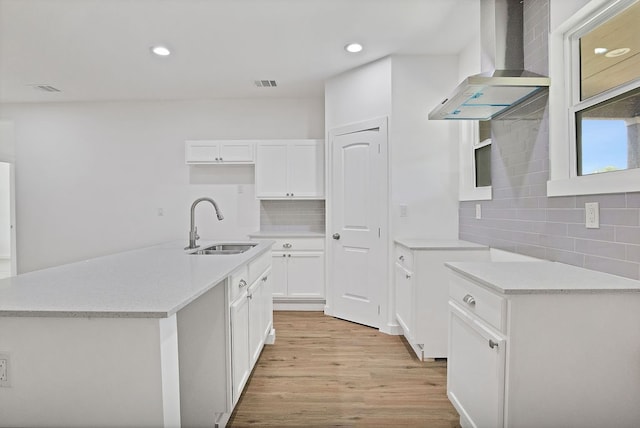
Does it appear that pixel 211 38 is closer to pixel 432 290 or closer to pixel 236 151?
pixel 236 151

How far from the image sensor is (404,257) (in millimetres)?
Answer: 2986

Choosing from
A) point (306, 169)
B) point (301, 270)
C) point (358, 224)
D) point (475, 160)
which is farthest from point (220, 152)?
point (475, 160)

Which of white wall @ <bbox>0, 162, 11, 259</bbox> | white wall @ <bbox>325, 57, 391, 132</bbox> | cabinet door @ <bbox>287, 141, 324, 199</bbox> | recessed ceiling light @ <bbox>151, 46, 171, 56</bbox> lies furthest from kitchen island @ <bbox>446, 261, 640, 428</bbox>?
white wall @ <bbox>0, 162, 11, 259</bbox>

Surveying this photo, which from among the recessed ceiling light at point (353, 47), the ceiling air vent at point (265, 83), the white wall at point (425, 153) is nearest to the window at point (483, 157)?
the white wall at point (425, 153)

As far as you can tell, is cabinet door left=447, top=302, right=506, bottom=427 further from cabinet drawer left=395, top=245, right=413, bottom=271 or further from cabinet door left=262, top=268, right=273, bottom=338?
cabinet door left=262, top=268, right=273, bottom=338

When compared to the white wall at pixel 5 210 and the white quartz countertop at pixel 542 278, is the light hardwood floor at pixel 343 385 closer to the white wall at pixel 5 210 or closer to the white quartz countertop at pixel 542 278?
the white quartz countertop at pixel 542 278

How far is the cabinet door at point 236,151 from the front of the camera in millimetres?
4414

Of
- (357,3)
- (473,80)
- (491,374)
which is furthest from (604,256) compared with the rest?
(357,3)

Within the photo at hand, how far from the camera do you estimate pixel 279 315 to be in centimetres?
399

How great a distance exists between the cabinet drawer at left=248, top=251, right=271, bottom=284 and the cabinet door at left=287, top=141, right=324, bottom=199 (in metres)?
1.52

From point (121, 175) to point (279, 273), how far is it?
2.75 metres

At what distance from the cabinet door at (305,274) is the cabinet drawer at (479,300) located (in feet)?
7.67

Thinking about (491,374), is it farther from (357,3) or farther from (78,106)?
(78,106)

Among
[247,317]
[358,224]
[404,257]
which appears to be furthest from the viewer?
[358,224]
